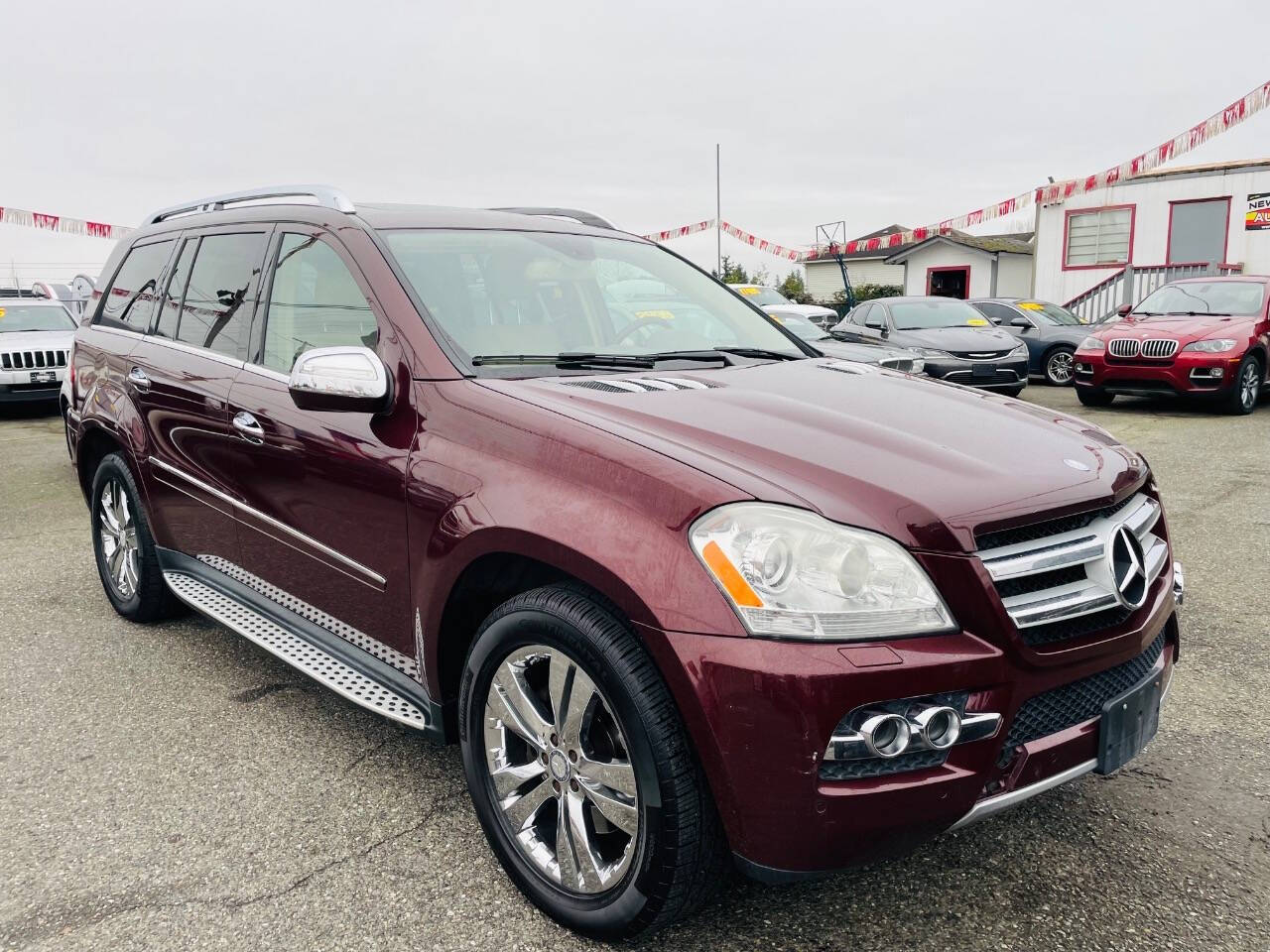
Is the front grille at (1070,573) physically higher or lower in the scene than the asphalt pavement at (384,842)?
higher

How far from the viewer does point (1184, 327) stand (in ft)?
35.8

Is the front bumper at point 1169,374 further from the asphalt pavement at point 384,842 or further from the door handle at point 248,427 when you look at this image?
the door handle at point 248,427

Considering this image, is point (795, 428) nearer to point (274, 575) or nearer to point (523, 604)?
point (523, 604)

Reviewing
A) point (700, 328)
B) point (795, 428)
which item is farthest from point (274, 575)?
point (795, 428)

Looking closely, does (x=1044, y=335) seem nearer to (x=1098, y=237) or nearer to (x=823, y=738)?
(x=1098, y=237)

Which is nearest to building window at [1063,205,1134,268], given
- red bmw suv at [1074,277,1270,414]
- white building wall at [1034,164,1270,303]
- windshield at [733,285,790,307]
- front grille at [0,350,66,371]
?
white building wall at [1034,164,1270,303]

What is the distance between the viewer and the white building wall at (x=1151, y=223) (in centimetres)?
2223

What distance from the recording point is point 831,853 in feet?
6.06

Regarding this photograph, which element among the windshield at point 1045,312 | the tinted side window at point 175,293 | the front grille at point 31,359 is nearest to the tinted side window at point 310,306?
the tinted side window at point 175,293

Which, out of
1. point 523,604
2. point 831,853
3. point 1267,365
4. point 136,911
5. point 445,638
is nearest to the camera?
point 831,853

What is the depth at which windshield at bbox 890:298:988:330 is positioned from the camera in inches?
510

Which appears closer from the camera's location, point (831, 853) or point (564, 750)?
point (831, 853)

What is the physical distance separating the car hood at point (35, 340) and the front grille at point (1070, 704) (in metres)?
12.7

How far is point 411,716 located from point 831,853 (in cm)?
122
